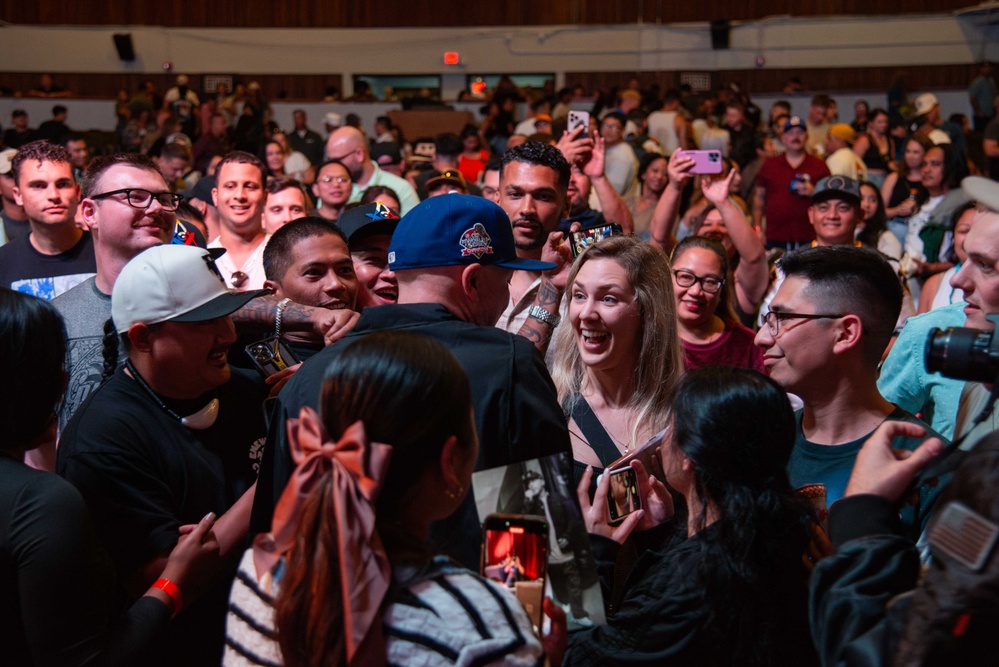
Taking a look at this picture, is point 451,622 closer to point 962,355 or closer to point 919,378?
point 962,355

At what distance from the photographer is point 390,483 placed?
1.43 metres

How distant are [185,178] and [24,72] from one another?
32.7 ft

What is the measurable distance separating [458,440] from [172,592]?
0.87 m

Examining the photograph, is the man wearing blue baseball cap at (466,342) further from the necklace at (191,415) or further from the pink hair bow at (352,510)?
the pink hair bow at (352,510)

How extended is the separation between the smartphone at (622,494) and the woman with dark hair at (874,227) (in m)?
4.10

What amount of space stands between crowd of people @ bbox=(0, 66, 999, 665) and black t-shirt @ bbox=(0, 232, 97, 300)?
0.02 metres

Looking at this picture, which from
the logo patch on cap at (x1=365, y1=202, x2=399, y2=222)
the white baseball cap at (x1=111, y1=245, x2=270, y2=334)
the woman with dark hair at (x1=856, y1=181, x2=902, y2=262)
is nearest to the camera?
the white baseball cap at (x1=111, y1=245, x2=270, y2=334)

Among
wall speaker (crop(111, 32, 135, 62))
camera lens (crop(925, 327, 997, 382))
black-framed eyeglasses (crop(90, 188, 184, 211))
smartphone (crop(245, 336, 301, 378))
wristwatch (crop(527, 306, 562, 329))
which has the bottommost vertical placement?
smartphone (crop(245, 336, 301, 378))

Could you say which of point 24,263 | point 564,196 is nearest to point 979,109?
point 564,196

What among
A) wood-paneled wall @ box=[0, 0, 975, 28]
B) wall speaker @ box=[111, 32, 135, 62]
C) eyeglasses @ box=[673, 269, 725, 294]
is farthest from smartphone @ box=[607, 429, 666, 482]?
wall speaker @ box=[111, 32, 135, 62]

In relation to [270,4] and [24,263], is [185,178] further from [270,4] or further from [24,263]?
[270,4]

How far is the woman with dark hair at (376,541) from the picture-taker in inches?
52.6

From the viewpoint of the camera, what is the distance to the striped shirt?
1333 millimetres

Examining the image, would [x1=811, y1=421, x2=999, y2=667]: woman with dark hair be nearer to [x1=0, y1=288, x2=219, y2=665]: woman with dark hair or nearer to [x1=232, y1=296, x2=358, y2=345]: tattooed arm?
[x1=0, y1=288, x2=219, y2=665]: woman with dark hair
